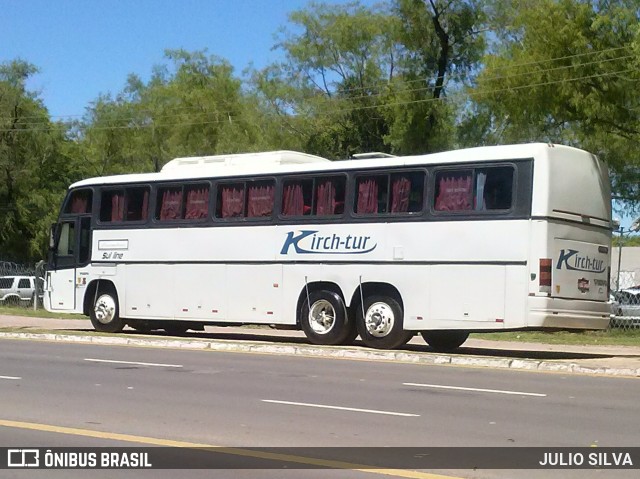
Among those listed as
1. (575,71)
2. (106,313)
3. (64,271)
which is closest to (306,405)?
(106,313)

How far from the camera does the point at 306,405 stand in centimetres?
1293

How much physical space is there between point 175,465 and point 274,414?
309 centimetres

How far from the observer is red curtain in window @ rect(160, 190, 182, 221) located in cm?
2544

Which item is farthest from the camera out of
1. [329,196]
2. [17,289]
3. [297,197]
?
[17,289]

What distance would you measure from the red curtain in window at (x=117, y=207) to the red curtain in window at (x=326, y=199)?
583 cm

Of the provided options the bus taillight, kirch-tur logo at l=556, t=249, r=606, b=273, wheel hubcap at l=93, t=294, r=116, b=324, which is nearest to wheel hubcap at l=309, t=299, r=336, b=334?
the bus taillight

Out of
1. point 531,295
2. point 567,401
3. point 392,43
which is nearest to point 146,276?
point 531,295

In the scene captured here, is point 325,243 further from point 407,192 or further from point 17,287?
point 17,287

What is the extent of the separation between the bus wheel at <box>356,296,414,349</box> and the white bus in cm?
3

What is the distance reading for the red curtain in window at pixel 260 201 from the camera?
23844mm

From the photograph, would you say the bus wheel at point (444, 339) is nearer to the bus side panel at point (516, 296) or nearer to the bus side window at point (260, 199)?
the bus side panel at point (516, 296)

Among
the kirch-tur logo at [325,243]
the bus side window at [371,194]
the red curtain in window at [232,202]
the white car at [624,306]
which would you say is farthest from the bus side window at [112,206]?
the white car at [624,306]

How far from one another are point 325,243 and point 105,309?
6856mm

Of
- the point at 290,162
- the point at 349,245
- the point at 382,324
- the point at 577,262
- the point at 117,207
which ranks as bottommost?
the point at 382,324
